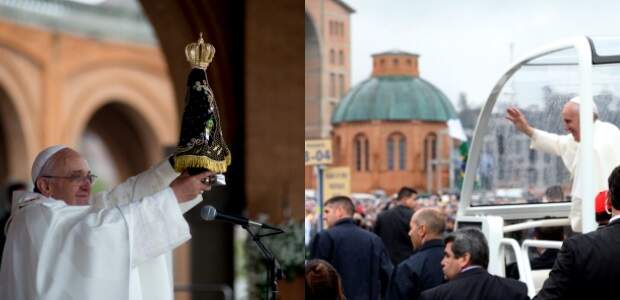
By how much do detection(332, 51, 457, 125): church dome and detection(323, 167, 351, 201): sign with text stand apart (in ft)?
1.05

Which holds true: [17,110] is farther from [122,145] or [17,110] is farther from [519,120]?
[519,120]

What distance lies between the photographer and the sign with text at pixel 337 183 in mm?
7762

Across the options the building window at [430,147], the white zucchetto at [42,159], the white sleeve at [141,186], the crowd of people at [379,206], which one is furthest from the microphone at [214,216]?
the building window at [430,147]

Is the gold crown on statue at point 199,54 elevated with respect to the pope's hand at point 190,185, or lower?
elevated

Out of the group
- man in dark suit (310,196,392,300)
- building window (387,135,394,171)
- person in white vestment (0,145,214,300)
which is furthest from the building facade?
person in white vestment (0,145,214,300)

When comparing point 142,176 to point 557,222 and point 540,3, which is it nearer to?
point 557,222

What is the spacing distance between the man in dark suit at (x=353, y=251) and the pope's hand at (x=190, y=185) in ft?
9.11

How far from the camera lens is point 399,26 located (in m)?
7.63

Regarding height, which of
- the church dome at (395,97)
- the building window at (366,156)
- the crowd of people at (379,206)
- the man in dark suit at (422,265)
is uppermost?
the church dome at (395,97)

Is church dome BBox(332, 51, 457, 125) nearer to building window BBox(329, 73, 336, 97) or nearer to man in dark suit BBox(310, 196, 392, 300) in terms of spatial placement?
building window BBox(329, 73, 336, 97)

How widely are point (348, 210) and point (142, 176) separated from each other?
7.22 ft

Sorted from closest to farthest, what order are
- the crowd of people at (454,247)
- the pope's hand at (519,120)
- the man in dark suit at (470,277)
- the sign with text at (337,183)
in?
the crowd of people at (454,247), the man in dark suit at (470,277), the pope's hand at (519,120), the sign with text at (337,183)

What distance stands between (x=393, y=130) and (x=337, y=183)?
0.45 metres

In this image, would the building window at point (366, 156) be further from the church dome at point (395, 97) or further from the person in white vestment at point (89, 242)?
the person in white vestment at point (89, 242)
